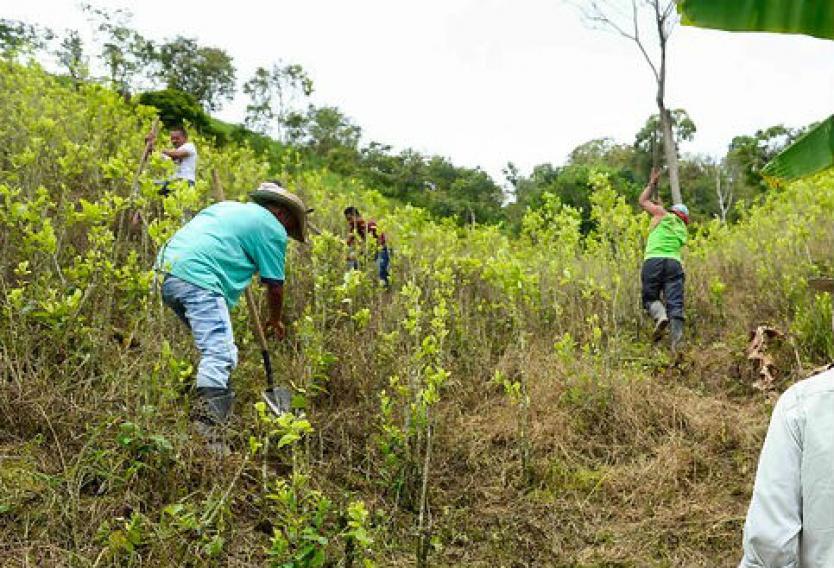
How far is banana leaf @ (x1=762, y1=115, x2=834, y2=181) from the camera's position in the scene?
125 centimetres

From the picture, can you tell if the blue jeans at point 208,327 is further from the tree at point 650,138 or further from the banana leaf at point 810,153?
the tree at point 650,138

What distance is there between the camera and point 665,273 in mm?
6945

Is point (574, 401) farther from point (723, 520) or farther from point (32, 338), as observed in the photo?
point (32, 338)

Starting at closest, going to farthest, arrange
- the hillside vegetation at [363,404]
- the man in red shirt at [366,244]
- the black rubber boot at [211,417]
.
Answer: the hillside vegetation at [363,404] < the black rubber boot at [211,417] < the man in red shirt at [366,244]

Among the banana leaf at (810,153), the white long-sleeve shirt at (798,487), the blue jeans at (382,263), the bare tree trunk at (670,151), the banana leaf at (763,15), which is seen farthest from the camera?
the bare tree trunk at (670,151)

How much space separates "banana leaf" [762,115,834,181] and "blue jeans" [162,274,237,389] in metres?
2.85

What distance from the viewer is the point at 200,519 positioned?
303 cm

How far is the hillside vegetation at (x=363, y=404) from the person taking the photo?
3.15 meters

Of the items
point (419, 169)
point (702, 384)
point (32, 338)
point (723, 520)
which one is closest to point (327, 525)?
point (32, 338)

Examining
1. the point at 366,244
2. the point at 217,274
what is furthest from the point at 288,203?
the point at 366,244

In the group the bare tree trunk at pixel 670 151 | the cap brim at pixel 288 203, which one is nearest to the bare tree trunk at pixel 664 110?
the bare tree trunk at pixel 670 151

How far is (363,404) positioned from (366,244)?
1645 mm

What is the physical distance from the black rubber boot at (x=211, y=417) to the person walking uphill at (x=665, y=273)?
15.7 feet

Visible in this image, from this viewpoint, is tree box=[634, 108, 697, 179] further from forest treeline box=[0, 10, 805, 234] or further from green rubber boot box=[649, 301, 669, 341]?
green rubber boot box=[649, 301, 669, 341]
